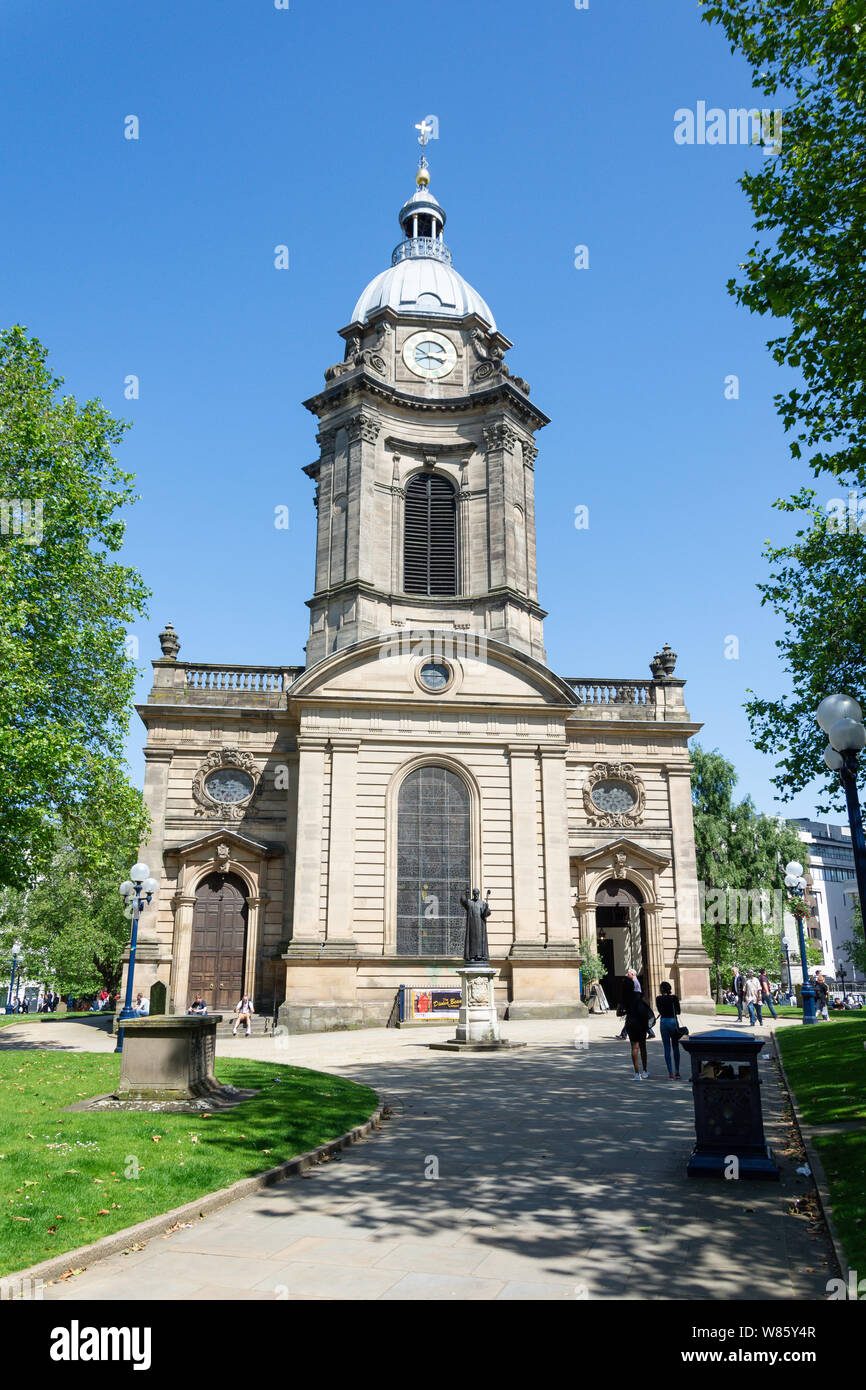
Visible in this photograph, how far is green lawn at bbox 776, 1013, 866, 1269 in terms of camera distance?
23.5 feet

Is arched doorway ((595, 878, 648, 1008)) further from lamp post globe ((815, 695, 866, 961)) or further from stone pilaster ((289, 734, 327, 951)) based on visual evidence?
lamp post globe ((815, 695, 866, 961))

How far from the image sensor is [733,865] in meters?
49.2

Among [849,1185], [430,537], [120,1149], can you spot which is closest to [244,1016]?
[120,1149]

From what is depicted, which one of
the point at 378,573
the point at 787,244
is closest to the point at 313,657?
the point at 378,573

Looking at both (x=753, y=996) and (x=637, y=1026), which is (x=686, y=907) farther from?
(x=637, y=1026)

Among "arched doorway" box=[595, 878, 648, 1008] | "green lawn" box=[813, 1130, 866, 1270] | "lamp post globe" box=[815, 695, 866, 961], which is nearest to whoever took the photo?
"green lawn" box=[813, 1130, 866, 1270]

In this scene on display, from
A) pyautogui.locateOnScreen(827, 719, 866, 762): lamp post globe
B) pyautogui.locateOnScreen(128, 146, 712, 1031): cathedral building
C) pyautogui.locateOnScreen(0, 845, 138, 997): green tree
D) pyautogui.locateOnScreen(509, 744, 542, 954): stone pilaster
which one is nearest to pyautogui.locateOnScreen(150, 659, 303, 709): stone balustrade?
pyautogui.locateOnScreen(128, 146, 712, 1031): cathedral building

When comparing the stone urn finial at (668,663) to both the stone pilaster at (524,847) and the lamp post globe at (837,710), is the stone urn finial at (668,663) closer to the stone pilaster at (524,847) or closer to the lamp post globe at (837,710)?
the stone pilaster at (524,847)

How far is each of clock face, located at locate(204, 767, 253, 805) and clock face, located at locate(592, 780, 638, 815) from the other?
1303cm

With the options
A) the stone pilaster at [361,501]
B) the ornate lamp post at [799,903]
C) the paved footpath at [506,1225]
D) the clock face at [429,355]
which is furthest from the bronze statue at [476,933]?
the clock face at [429,355]

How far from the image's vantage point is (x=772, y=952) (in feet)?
188

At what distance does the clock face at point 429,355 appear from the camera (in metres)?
39.7

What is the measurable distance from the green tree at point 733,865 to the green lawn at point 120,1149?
3798 cm
